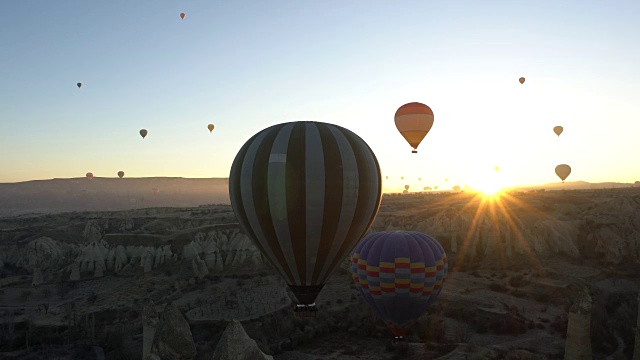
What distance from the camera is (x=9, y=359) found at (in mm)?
29938

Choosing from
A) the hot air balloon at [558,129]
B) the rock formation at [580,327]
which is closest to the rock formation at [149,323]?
the rock formation at [580,327]

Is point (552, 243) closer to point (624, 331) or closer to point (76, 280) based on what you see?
point (624, 331)

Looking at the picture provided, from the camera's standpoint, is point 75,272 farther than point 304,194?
Yes

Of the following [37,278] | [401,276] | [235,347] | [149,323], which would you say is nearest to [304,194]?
[235,347]

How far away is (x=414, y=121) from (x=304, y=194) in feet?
64.6

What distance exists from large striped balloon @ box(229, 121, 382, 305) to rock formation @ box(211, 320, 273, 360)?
5.37 meters

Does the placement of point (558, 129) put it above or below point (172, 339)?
above

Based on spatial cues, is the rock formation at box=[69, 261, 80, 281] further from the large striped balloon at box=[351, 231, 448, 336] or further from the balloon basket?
the balloon basket

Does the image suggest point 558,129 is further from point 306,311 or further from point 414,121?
point 306,311

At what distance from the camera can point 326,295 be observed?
41.4 m

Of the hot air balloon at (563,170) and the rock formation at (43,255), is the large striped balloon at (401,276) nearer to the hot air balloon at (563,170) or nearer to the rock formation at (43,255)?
the rock formation at (43,255)

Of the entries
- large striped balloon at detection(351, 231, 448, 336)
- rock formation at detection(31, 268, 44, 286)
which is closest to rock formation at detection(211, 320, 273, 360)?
large striped balloon at detection(351, 231, 448, 336)

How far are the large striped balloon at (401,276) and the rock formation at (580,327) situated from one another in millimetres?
6909

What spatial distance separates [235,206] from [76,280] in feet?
130
